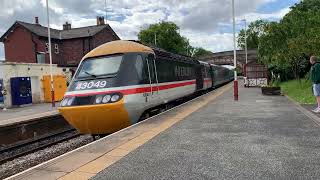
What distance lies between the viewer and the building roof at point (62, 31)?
57.3 metres

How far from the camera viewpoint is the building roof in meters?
57.3

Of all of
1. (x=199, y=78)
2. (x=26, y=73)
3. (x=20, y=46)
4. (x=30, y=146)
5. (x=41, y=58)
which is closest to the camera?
(x=30, y=146)

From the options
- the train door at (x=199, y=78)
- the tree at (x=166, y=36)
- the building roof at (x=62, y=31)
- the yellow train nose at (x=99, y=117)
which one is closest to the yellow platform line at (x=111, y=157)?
the yellow train nose at (x=99, y=117)

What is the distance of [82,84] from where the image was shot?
13367mm

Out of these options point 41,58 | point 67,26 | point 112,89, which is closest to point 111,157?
point 112,89

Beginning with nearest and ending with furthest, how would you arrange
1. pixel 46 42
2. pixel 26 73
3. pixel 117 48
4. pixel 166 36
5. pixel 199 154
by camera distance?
pixel 199 154
pixel 117 48
pixel 26 73
pixel 46 42
pixel 166 36

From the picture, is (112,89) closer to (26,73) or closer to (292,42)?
(292,42)

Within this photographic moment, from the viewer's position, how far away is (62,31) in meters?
64.0

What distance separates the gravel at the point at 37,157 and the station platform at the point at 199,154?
3151 mm

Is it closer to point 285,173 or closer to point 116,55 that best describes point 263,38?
point 116,55

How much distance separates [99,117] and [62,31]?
53402 mm

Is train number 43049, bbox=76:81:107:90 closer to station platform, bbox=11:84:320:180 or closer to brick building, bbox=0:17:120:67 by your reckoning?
station platform, bbox=11:84:320:180

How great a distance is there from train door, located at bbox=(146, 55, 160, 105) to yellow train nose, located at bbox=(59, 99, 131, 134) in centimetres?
→ 175

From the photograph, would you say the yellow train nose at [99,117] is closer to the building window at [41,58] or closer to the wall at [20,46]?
the wall at [20,46]
